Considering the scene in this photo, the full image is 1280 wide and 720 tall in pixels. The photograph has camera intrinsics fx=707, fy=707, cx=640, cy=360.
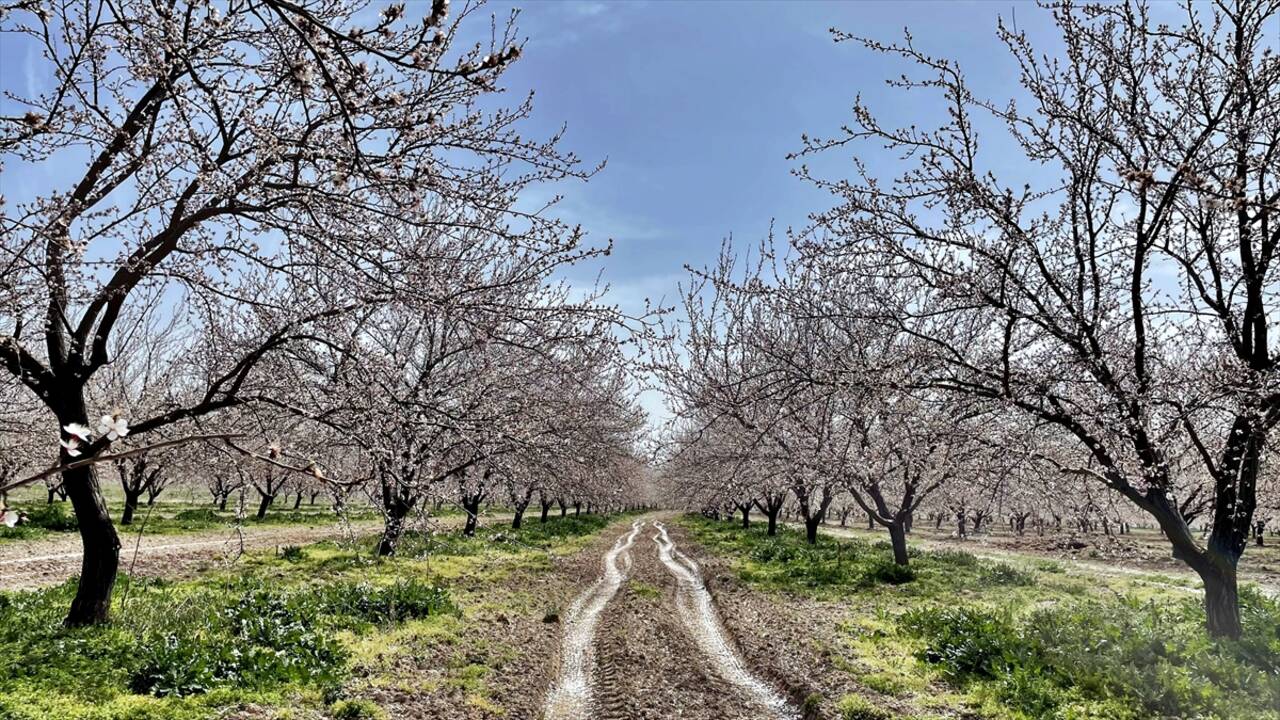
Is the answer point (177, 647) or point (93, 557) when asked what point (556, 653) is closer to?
point (177, 647)

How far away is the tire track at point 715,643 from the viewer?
8.88 metres

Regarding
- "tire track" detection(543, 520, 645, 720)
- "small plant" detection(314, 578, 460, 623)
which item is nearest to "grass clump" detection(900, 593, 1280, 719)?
"tire track" detection(543, 520, 645, 720)

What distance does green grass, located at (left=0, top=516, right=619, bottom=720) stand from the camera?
23.3 feet

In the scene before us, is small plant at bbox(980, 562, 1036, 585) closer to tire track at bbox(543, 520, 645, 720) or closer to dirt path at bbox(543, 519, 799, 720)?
dirt path at bbox(543, 519, 799, 720)

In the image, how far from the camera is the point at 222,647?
27.7 ft

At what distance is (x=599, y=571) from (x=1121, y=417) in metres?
15.6

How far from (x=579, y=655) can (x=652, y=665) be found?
1.30 metres

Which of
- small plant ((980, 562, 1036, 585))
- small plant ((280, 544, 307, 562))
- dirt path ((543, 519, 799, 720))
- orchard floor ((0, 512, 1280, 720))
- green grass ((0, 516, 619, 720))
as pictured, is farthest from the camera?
small plant ((980, 562, 1036, 585))

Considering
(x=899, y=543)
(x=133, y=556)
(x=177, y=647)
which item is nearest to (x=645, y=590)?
(x=899, y=543)

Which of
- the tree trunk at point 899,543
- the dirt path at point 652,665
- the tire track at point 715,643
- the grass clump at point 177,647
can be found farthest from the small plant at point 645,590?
the tree trunk at point 899,543

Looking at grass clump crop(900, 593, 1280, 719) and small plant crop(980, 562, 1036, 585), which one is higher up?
grass clump crop(900, 593, 1280, 719)

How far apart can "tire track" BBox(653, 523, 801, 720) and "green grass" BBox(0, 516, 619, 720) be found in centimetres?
340

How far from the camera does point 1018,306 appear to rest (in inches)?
379

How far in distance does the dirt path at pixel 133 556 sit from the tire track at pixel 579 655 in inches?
159
